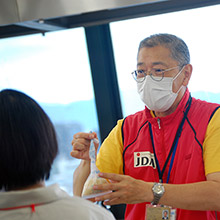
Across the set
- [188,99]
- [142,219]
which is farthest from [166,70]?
[142,219]

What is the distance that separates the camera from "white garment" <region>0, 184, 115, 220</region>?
1062mm

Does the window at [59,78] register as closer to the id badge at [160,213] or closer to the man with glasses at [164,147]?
the man with glasses at [164,147]

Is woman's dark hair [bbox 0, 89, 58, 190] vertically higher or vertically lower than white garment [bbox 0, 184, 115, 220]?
higher

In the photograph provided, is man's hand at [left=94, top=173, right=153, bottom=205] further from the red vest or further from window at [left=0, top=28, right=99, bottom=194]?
window at [left=0, top=28, right=99, bottom=194]

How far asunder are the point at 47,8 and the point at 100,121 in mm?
999

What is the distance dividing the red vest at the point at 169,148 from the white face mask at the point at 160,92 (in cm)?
6

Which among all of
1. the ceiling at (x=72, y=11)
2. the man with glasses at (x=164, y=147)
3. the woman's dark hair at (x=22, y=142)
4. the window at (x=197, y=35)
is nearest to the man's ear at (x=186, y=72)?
the man with glasses at (x=164, y=147)

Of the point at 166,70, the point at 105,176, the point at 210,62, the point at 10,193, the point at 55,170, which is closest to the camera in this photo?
the point at 10,193

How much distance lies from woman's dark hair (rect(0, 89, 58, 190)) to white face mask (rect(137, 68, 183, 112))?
2.78 feet

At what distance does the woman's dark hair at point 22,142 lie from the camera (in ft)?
3.66

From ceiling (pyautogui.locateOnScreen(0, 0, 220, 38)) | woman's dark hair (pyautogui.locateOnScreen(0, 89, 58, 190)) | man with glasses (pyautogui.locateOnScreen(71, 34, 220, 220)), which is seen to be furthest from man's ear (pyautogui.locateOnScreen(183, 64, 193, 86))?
woman's dark hair (pyautogui.locateOnScreen(0, 89, 58, 190))

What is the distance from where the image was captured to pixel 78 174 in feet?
6.07

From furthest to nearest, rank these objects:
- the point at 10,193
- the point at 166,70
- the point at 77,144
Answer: the point at 166,70 → the point at 77,144 → the point at 10,193

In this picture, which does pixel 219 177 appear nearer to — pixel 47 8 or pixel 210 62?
pixel 210 62
